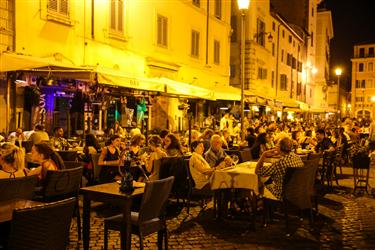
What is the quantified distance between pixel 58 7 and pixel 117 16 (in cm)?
325

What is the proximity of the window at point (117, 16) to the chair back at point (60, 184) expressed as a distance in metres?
11.2

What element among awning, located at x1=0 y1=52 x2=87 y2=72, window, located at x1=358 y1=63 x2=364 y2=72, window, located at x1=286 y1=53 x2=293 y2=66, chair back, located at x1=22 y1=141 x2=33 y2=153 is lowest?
chair back, located at x1=22 y1=141 x2=33 y2=153

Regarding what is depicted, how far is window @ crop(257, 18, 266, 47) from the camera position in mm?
31406

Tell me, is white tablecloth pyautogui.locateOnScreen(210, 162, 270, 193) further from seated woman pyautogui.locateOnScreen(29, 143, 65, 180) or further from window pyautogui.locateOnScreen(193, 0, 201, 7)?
window pyautogui.locateOnScreen(193, 0, 201, 7)

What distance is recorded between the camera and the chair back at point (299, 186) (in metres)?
7.02

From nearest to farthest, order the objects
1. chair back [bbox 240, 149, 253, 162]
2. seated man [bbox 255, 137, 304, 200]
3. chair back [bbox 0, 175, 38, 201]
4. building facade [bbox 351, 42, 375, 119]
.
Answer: chair back [bbox 0, 175, 38, 201]
seated man [bbox 255, 137, 304, 200]
chair back [bbox 240, 149, 253, 162]
building facade [bbox 351, 42, 375, 119]

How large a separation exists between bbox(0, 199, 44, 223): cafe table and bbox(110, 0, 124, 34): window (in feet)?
40.9

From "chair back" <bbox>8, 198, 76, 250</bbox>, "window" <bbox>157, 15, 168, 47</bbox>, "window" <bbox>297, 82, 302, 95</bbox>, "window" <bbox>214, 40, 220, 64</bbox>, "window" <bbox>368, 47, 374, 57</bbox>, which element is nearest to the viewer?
"chair back" <bbox>8, 198, 76, 250</bbox>

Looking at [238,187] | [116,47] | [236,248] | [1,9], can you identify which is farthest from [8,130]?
[236,248]

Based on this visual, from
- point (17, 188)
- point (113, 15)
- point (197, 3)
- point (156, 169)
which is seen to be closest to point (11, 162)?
point (17, 188)

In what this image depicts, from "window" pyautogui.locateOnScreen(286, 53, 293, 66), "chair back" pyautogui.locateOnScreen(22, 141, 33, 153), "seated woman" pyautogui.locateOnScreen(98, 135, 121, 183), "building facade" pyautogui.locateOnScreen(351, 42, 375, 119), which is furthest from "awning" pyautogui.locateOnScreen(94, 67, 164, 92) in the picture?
"building facade" pyautogui.locateOnScreen(351, 42, 375, 119)

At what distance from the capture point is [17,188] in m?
4.91

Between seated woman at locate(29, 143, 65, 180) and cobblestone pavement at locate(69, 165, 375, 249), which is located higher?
seated woman at locate(29, 143, 65, 180)

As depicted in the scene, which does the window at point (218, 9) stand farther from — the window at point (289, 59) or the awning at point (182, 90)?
the window at point (289, 59)
